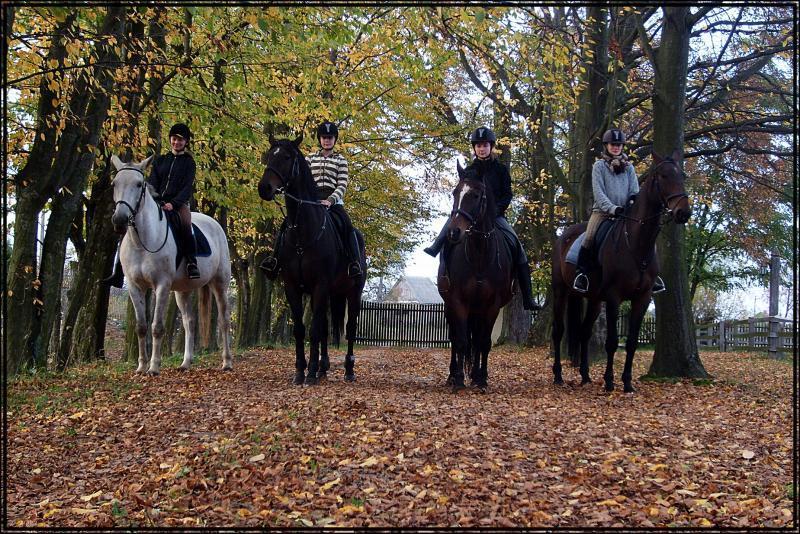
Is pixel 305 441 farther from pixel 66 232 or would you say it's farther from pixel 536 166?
pixel 536 166

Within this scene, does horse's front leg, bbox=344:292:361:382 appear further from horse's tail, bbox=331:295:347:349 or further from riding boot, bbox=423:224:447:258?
riding boot, bbox=423:224:447:258

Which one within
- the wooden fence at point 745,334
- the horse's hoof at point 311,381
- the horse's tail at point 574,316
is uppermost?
the horse's tail at point 574,316

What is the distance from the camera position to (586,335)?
11.6 metres

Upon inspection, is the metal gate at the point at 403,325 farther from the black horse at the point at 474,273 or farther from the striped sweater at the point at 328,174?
the black horse at the point at 474,273

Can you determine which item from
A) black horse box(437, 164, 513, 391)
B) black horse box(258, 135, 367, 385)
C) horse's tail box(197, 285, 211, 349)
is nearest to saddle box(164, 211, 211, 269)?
horse's tail box(197, 285, 211, 349)

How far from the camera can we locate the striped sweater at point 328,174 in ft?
34.8

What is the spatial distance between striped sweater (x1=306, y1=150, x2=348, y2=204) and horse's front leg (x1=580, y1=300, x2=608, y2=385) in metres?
4.62

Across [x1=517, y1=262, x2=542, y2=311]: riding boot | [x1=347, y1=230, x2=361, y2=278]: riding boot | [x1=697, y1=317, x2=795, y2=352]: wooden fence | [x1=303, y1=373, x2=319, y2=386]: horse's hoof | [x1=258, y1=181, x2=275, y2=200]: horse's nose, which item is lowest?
[x1=303, y1=373, x2=319, y2=386]: horse's hoof

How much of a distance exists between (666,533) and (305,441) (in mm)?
3229

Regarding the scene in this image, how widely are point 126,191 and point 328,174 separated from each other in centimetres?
294

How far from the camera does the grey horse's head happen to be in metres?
9.69

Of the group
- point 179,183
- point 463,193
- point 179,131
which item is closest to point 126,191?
point 179,183

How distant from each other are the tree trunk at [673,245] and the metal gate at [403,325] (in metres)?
26.5

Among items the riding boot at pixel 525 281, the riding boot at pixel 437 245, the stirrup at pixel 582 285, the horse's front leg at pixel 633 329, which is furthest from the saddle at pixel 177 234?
the horse's front leg at pixel 633 329
